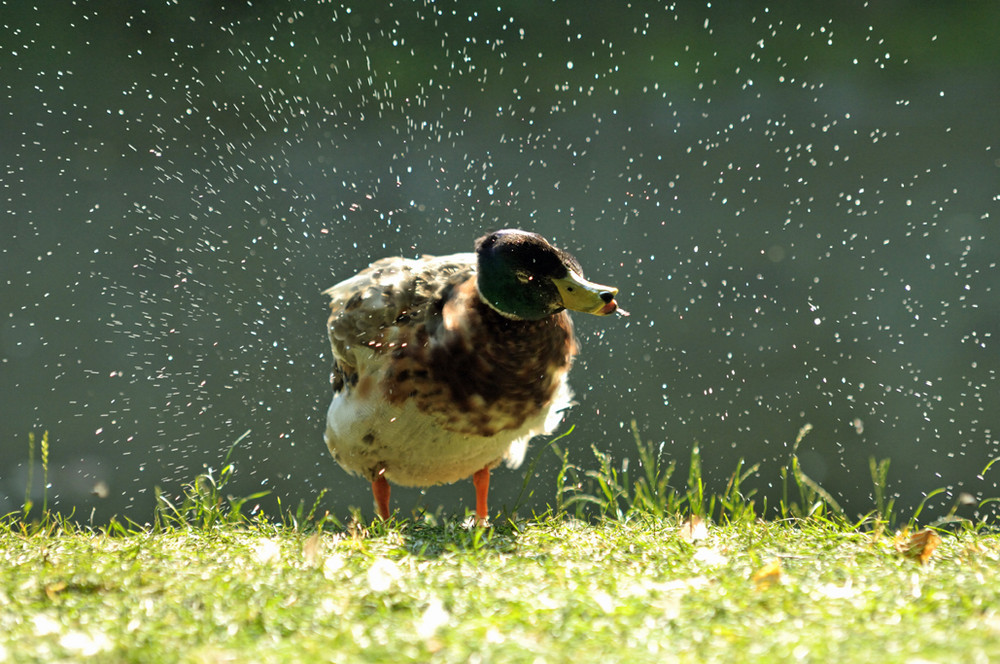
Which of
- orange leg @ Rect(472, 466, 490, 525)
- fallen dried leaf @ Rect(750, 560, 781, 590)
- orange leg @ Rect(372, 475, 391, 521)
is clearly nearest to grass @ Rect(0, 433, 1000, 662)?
fallen dried leaf @ Rect(750, 560, 781, 590)

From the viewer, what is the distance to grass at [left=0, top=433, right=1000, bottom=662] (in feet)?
4.24

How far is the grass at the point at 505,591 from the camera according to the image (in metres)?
1.29

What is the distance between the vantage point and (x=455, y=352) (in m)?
2.46

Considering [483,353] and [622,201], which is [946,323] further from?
[483,353]

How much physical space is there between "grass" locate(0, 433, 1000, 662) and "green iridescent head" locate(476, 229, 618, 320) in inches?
24.7

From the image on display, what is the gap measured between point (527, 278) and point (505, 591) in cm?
105

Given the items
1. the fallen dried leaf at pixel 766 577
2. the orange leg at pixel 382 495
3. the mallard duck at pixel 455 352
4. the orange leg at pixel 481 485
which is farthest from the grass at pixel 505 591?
the orange leg at pixel 481 485

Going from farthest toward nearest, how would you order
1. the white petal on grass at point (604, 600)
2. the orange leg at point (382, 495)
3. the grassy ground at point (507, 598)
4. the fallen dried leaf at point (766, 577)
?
1. the orange leg at point (382, 495)
2. the fallen dried leaf at point (766, 577)
3. the white petal on grass at point (604, 600)
4. the grassy ground at point (507, 598)

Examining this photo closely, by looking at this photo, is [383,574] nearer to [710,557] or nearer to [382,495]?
[710,557]

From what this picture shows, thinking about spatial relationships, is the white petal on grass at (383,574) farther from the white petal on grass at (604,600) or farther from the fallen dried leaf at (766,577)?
the fallen dried leaf at (766,577)

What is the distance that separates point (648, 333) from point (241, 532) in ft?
9.96

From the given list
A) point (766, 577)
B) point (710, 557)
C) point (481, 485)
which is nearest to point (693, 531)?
point (710, 557)

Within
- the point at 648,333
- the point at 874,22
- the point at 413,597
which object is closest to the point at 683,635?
the point at 413,597

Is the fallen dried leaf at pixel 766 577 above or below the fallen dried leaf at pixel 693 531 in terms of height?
above
